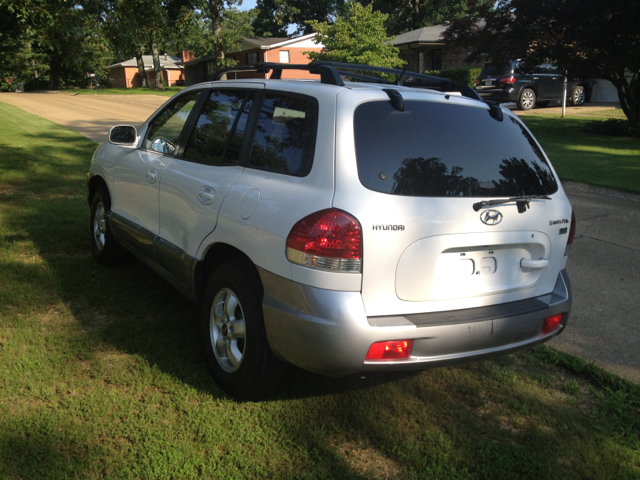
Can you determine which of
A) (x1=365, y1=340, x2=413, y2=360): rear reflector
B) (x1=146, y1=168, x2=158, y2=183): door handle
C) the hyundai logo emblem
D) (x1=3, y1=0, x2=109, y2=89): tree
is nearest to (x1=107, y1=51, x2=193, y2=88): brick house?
(x1=3, y1=0, x2=109, y2=89): tree

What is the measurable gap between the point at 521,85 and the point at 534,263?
70.2ft

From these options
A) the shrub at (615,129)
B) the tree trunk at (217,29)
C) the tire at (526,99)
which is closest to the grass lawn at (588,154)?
the shrub at (615,129)

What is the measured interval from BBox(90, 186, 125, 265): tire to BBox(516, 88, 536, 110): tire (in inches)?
811

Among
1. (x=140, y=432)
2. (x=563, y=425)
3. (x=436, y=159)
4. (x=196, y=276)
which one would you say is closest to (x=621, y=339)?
(x=563, y=425)

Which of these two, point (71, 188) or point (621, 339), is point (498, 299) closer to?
point (621, 339)

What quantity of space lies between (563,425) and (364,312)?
1405mm

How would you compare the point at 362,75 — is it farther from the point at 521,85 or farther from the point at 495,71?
the point at 495,71

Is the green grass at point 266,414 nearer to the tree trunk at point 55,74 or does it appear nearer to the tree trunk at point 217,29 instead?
the tree trunk at point 217,29

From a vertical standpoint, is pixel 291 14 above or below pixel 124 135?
above

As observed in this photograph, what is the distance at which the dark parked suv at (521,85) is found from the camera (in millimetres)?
22312

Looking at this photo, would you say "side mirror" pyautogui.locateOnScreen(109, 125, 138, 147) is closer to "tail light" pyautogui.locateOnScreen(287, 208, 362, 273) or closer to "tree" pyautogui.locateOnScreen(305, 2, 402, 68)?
"tail light" pyautogui.locateOnScreen(287, 208, 362, 273)

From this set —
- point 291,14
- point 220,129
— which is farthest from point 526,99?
point 291,14

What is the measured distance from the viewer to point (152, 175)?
14.4 feet

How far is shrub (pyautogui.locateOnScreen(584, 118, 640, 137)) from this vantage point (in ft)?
53.0
